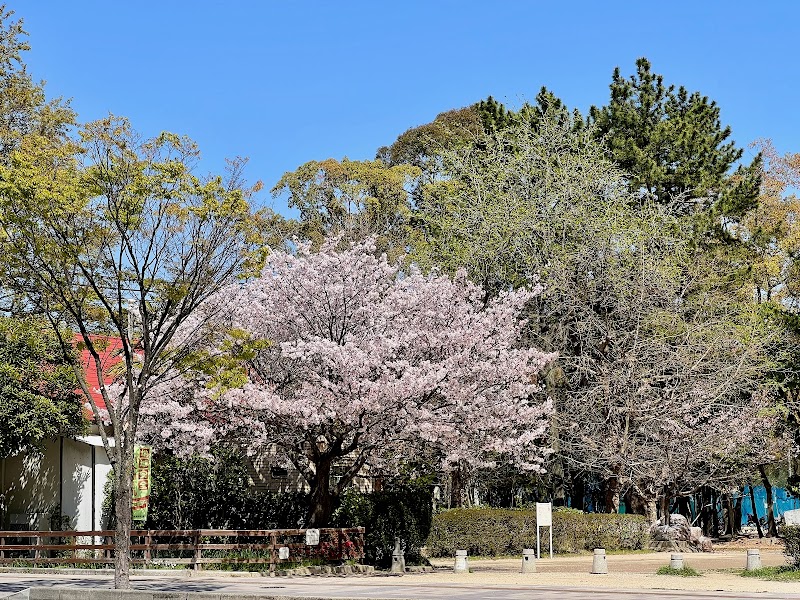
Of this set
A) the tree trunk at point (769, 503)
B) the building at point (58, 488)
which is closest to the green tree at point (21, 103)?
the building at point (58, 488)

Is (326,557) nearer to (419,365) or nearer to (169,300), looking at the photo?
(419,365)

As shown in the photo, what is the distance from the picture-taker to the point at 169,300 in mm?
19344

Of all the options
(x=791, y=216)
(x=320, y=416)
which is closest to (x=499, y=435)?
(x=320, y=416)

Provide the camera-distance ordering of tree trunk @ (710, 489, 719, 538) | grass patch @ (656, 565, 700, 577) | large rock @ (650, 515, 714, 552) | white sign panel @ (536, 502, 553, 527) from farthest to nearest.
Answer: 1. tree trunk @ (710, 489, 719, 538)
2. large rock @ (650, 515, 714, 552)
3. white sign panel @ (536, 502, 553, 527)
4. grass patch @ (656, 565, 700, 577)

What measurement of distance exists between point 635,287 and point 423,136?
848 inches

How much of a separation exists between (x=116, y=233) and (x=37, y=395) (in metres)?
8.40

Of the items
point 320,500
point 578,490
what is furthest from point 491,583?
point 578,490

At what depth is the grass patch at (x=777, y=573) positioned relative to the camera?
1991 centimetres

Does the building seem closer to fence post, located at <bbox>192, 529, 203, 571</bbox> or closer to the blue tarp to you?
fence post, located at <bbox>192, 529, 203, 571</bbox>

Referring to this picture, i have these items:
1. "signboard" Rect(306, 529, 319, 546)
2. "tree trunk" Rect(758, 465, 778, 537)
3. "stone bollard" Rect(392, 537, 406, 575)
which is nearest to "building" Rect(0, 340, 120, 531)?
"signboard" Rect(306, 529, 319, 546)

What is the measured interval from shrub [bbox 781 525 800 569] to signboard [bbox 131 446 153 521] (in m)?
13.8

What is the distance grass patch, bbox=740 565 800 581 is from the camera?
19906 mm

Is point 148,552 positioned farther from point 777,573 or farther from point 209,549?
point 777,573

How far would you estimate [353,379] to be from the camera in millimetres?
23406
